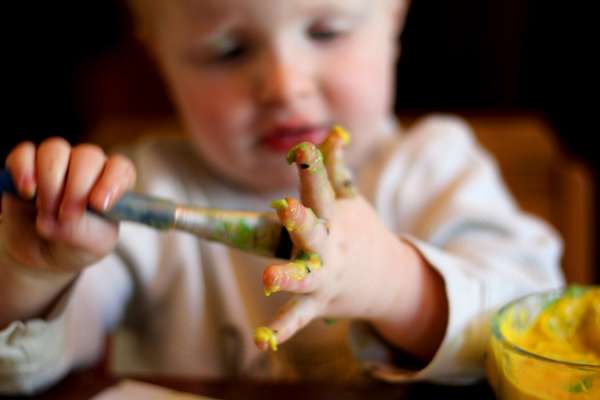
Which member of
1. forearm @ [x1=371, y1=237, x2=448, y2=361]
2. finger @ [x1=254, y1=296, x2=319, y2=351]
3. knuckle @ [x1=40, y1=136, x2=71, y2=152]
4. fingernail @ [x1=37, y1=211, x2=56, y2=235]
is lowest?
forearm @ [x1=371, y1=237, x2=448, y2=361]

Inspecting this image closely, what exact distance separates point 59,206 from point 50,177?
0.02 metres

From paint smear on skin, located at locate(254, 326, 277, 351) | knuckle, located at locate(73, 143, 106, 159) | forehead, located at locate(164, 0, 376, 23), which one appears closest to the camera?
paint smear on skin, located at locate(254, 326, 277, 351)

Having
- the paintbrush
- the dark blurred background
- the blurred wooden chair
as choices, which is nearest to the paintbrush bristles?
the paintbrush

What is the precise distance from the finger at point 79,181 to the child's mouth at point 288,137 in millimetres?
242

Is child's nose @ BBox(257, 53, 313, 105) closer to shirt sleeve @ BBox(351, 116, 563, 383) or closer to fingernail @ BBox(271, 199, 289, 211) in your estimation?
shirt sleeve @ BBox(351, 116, 563, 383)

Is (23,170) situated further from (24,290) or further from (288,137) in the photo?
(288,137)

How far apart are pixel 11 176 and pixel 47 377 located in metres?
0.17

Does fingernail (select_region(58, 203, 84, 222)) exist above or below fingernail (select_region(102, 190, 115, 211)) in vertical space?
below

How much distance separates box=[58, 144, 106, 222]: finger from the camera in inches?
17.8

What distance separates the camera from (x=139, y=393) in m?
0.51

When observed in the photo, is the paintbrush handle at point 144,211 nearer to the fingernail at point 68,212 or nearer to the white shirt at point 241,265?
the fingernail at point 68,212

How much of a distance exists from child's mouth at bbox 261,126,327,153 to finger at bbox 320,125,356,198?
23 cm

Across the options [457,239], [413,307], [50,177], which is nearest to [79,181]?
[50,177]

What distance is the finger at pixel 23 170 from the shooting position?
45 centimetres
